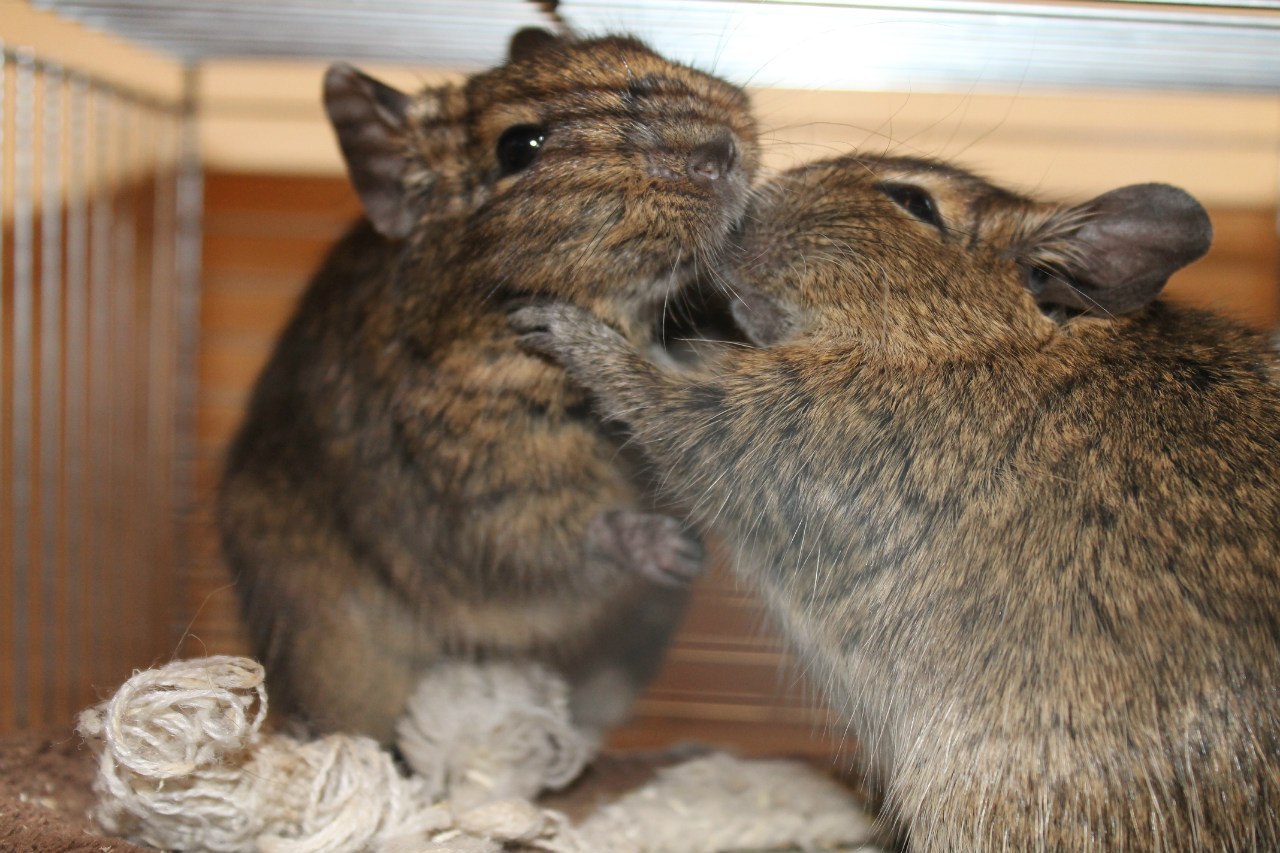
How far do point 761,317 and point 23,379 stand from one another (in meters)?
2.28

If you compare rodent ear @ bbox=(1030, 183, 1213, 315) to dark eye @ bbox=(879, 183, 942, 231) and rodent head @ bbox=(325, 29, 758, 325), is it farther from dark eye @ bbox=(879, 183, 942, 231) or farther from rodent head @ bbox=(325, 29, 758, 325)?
rodent head @ bbox=(325, 29, 758, 325)

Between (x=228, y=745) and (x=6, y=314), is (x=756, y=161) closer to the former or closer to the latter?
(x=228, y=745)

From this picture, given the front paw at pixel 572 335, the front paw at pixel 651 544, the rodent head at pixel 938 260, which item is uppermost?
the rodent head at pixel 938 260

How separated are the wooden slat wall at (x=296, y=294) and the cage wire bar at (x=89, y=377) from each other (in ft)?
0.35

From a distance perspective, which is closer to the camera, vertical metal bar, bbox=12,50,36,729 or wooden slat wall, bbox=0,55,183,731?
vertical metal bar, bbox=12,50,36,729

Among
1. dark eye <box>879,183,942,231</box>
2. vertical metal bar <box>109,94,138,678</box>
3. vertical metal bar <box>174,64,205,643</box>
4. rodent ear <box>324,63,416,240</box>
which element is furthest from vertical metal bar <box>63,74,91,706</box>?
dark eye <box>879,183,942,231</box>

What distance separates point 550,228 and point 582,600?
3.08 ft

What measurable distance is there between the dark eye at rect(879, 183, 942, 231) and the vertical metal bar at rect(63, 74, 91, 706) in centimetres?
246

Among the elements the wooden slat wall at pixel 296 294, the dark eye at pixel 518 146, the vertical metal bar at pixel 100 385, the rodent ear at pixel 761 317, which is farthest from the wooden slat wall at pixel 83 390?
the rodent ear at pixel 761 317

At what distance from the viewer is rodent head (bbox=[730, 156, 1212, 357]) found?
2.10 m

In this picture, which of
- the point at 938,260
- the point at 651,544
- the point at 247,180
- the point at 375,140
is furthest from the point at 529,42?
the point at 247,180

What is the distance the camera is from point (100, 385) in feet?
11.5

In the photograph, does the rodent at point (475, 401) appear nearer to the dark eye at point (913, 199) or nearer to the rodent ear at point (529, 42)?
the rodent ear at point (529, 42)

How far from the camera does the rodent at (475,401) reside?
2.19 metres
